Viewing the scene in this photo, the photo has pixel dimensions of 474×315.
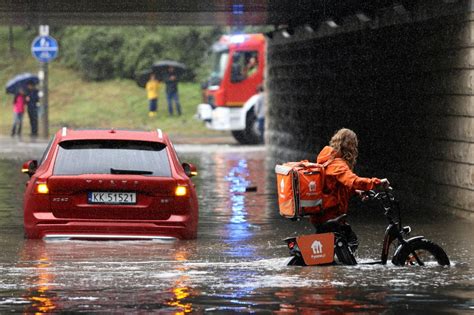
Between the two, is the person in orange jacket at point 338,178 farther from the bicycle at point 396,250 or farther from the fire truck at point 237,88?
the fire truck at point 237,88

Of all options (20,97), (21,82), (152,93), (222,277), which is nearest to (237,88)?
(20,97)

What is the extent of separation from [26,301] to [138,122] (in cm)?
5007

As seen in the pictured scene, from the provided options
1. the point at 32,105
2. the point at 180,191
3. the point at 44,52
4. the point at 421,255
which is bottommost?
the point at 32,105

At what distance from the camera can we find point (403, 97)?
80.6 feet

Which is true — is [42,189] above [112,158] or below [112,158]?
below

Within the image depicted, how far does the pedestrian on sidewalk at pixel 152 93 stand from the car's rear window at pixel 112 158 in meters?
44.1

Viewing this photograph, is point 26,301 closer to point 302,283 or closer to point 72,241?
point 302,283

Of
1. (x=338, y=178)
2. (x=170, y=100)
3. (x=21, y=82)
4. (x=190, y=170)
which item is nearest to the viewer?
(x=338, y=178)

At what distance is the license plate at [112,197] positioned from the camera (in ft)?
52.4

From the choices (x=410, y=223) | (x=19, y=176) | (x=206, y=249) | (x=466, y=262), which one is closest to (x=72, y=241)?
(x=206, y=249)

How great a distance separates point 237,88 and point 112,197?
32.8 m

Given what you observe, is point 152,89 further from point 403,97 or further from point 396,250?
point 396,250

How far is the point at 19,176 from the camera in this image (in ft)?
98.2

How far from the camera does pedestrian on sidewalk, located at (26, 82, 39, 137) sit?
2099 inches
